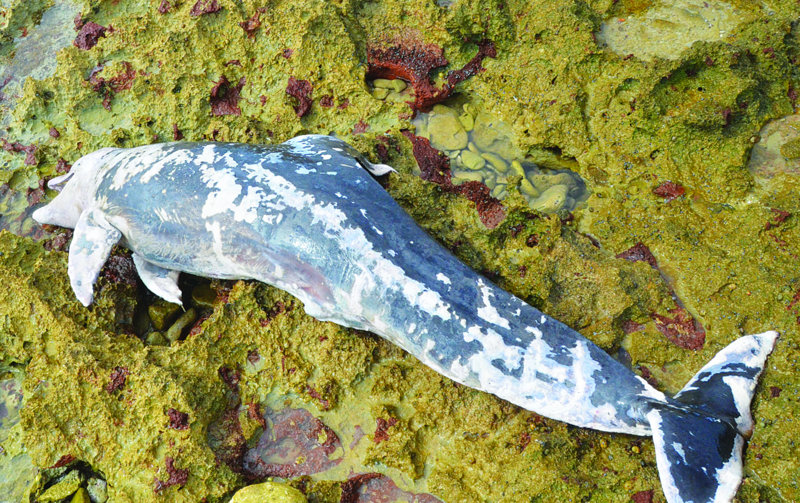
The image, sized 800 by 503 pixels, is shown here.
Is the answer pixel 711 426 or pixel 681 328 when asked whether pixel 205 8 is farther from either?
pixel 711 426

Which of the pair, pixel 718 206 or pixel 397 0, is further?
pixel 397 0

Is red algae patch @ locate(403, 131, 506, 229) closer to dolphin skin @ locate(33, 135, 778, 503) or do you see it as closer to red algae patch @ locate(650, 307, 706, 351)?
dolphin skin @ locate(33, 135, 778, 503)

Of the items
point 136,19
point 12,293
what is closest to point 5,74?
point 136,19

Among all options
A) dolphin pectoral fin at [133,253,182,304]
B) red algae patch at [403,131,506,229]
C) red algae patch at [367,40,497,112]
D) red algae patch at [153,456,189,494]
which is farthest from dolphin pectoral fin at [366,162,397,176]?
red algae patch at [153,456,189,494]

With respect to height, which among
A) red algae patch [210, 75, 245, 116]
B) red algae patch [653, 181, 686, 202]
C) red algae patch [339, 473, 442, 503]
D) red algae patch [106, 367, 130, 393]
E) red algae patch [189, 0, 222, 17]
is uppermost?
red algae patch [189, 0, 222, 17]

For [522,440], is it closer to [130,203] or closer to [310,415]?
[310,415]

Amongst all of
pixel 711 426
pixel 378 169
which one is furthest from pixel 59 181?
pixel 711 426

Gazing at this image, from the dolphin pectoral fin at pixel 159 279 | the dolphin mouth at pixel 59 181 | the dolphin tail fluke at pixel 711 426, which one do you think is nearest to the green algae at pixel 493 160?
the dolphin tail fluke at pixel 711 426
